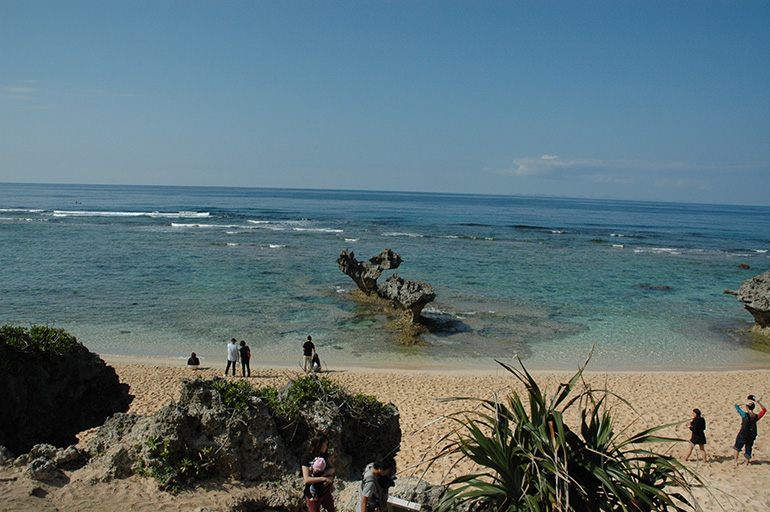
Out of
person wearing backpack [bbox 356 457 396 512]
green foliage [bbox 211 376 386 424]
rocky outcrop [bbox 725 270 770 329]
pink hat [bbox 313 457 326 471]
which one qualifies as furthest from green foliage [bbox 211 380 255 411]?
rocky outcrop [bbox 725 270 770 329]

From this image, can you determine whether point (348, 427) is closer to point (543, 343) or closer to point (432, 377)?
point (432, 377)

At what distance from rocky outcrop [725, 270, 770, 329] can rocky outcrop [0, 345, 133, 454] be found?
84.9ft

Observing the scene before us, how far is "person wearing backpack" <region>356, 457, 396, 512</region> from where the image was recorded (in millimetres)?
4918

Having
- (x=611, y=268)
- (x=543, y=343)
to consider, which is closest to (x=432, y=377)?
(x=543, y=343)

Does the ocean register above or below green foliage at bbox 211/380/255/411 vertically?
below

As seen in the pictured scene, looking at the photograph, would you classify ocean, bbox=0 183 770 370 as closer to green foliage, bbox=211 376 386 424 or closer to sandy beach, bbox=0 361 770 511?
sandy beach, bbox=0 361 770 511

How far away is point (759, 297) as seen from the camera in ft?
74.5

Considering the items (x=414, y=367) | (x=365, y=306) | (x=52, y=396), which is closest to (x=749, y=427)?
(x=414, y=367)

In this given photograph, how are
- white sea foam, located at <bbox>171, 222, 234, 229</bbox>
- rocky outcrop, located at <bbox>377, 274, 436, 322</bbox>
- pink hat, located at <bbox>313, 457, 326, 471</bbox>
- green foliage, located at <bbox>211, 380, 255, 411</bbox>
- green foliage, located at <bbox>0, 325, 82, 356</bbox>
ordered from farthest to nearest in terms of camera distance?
white sea foam, located at <bbox>171, 222, 234, 229</bbox> < rocky outcrop, located at <bbox>377, 274, 436, 322</bbox> < green foliage, located at <bbox>0, 325, 82, 356</bbox> < green foliage, located at <bbox>211, 380, 255, 411</bbox> < pink hat, located at <bbox>313, 457, 326, 471</bbox>

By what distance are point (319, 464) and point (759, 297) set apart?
25047mm

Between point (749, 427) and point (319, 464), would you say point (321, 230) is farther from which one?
point (319, 464)

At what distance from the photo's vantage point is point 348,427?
22.1 ft

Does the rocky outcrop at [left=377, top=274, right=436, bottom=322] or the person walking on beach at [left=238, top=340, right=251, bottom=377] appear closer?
the person walking on beach at [left=238, top=340, right=251, bottom=377]

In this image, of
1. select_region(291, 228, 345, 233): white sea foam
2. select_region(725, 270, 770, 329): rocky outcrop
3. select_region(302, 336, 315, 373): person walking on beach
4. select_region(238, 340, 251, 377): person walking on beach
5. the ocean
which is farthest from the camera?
select_region(291, 228, 345, 233): white sea foam
